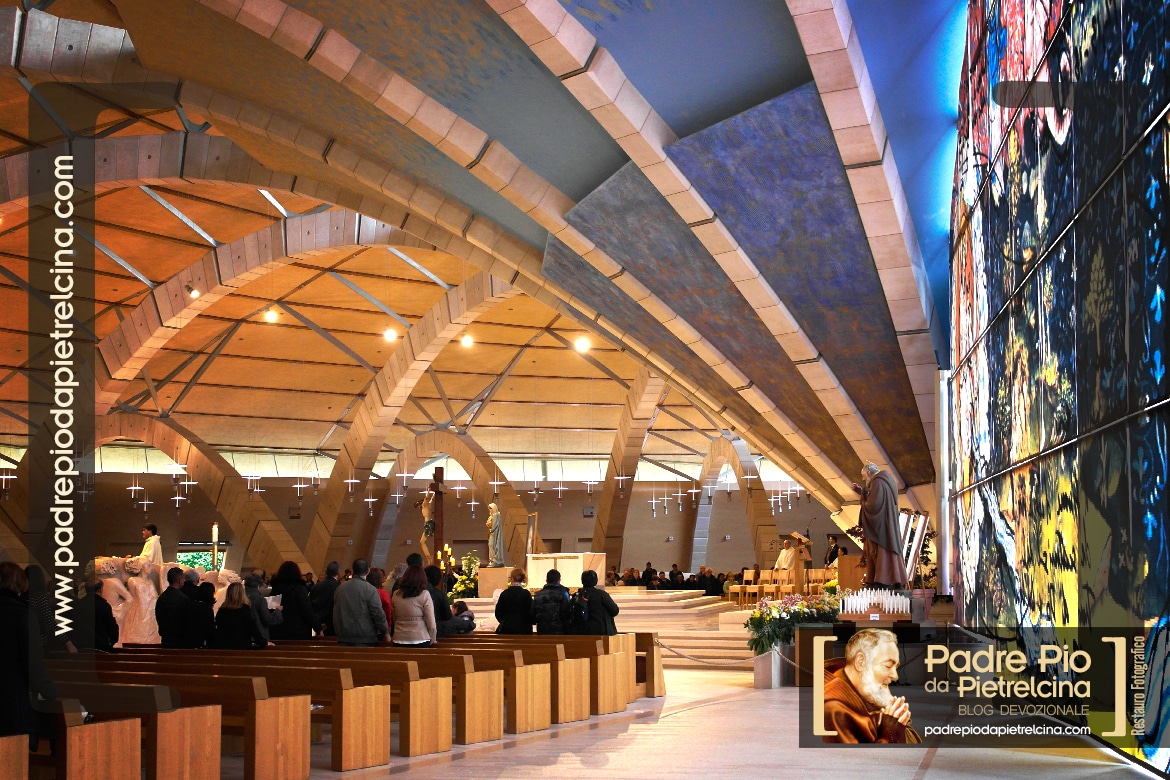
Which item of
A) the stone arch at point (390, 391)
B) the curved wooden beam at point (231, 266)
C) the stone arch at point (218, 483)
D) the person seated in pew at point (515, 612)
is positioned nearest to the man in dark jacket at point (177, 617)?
the person seated in pew at point (515, 612)

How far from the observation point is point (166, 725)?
226 inches

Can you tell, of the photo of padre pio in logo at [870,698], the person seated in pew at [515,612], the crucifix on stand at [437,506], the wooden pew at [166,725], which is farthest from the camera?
the crucifix on stand at [437,506]

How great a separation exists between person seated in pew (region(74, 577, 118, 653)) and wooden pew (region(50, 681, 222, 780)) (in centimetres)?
185

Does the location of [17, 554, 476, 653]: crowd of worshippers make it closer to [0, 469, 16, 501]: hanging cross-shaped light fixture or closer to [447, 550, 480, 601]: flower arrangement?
[447, 550, 480, 601]: flower arrangement

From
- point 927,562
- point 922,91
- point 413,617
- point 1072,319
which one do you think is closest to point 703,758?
point 1072,319

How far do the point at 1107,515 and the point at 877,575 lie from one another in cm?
597

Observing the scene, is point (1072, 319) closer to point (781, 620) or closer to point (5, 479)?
point (781, 620)

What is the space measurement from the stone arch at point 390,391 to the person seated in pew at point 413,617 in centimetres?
1313

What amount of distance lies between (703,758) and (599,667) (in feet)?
8.79

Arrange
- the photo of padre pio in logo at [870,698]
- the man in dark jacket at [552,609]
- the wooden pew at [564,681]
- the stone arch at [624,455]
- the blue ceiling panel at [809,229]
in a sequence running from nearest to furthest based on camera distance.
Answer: the photo of padre pio in logo at [870,698], the wooden pew at [564,681], the blue ceiling panel at [809,229], the man in dark jacket at [552,609], the stone arch at [624,455]

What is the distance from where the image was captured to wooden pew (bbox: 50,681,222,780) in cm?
571

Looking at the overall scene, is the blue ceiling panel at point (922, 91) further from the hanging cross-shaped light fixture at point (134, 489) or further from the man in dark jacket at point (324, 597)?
the hanging cross-shaped light fixture at point (134, 489)

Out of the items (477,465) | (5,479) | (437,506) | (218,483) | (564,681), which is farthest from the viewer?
(477,465)

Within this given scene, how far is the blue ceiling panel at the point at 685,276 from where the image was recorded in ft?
44.2
